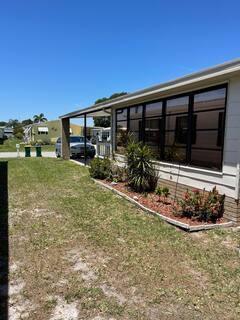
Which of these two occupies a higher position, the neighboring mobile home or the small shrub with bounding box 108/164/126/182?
the neighboring mobile home

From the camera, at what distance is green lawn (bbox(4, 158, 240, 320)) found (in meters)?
2.71

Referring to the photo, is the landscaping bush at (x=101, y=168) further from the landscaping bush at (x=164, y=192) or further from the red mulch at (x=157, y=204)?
the landscaping bush at (x=164, y=192)

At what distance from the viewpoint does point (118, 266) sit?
3570mm

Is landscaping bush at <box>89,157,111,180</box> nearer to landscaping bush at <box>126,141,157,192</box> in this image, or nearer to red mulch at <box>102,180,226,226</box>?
red mulch at <box>102,180,226,226</box>

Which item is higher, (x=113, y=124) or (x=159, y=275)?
(x=113, y=124)

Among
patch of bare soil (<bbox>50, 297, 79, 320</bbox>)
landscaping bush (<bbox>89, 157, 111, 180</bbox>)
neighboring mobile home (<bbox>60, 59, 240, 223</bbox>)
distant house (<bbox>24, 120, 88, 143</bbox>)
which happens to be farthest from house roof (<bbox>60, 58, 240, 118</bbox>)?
distant house (<bbox>24, 120, 88, 143</bbox>)

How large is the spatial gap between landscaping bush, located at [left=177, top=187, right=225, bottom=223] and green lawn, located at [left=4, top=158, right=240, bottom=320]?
1.61ft

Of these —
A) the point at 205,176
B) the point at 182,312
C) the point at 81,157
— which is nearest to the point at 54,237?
the point at 182,312

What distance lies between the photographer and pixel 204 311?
2.65 meters

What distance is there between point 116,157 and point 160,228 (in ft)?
19.1

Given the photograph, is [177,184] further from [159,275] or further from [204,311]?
[204,311]

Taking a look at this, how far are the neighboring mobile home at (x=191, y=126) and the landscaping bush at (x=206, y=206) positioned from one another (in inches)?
6.3

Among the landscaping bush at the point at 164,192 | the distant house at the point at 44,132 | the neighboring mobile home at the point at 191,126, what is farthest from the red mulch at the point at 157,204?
the distant house at the point at 44,132

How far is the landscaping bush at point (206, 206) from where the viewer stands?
5195 millimetres
